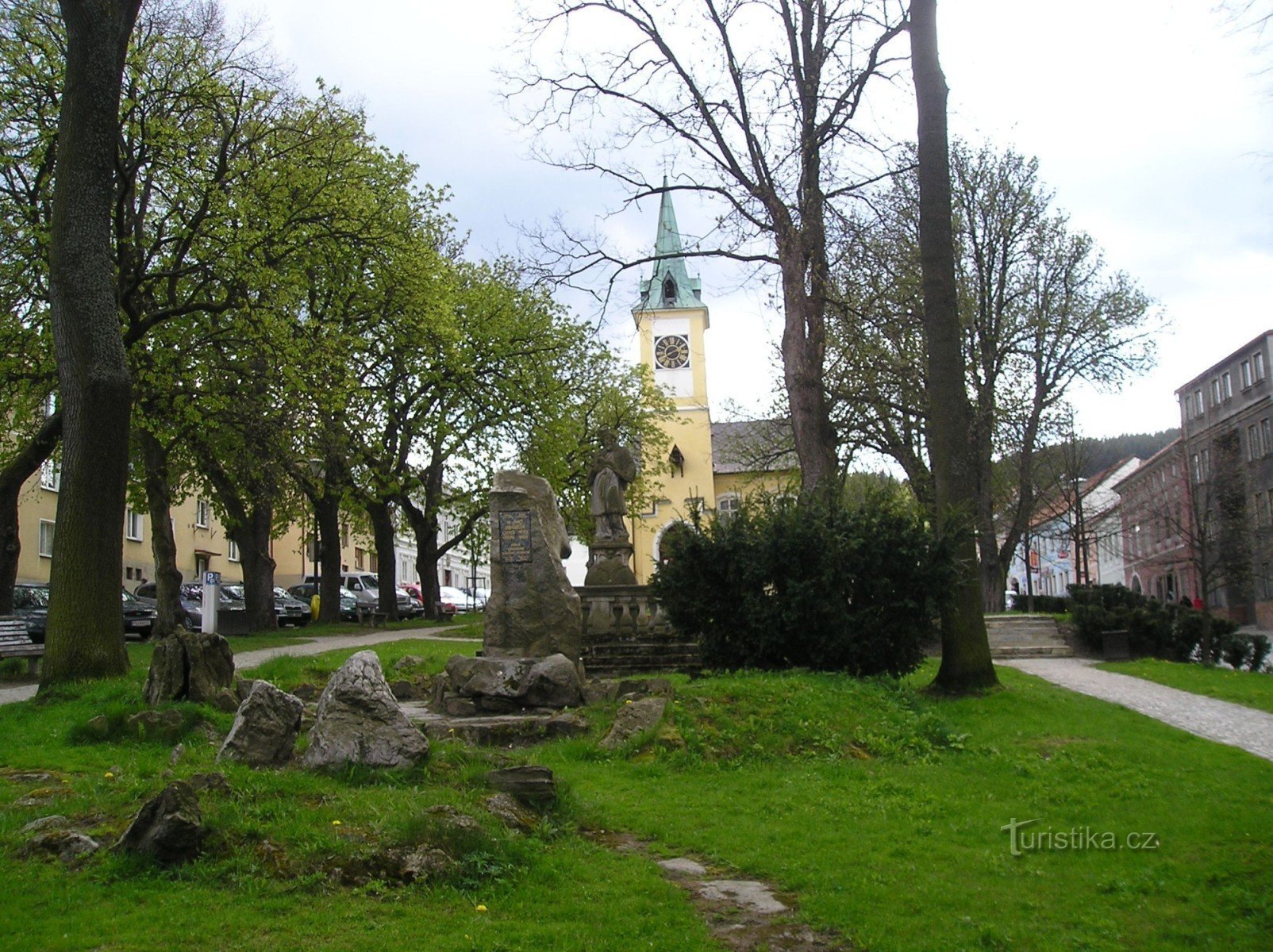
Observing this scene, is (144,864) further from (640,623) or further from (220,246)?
(220,246)

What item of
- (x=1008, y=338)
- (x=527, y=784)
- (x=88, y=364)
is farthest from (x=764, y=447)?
(x=527, y=784)

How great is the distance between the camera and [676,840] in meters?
6.88

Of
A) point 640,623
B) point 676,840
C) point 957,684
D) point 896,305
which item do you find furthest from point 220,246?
point 676,840

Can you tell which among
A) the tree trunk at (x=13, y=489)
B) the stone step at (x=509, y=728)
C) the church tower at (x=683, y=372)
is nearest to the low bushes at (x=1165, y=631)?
the stone step at (x=509, y=728)

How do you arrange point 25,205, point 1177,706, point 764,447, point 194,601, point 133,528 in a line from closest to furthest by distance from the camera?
point 1177,706 → point 25,205 → point 194,601 → point 764,447 → point 133,528

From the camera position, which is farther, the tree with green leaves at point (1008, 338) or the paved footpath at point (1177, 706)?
the tree with green leaves at point (1008, 338)

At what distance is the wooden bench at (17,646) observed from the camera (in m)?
16.0

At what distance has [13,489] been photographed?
693 inches

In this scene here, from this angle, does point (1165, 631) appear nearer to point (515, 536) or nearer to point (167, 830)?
point (515, 536)

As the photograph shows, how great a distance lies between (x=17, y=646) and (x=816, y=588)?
39.1 ft

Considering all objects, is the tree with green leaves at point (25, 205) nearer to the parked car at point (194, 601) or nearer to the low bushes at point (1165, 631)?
the parked car at point (194, 601)

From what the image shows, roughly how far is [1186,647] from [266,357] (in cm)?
1937

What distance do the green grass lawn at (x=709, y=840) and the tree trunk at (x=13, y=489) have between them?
746cm

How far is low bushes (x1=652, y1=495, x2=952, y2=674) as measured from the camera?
12.8 meters
